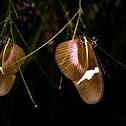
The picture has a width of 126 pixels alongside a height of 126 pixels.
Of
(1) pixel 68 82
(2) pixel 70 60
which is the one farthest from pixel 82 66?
(1) pixel 68 82

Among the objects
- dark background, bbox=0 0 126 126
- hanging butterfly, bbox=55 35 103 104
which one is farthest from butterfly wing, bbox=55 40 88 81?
dark background, bbox=0 0 126 126

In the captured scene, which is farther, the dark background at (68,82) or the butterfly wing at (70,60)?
the dark background at (68,82)

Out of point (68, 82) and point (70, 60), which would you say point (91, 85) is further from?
point (68, 82)

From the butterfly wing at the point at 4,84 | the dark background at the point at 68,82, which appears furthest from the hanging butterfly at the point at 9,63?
the dark background at the point at 68,82

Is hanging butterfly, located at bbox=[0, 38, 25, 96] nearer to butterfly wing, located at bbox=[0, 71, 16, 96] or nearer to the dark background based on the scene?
butterfly wing, located at bbox=[0, 71, 16, 96]

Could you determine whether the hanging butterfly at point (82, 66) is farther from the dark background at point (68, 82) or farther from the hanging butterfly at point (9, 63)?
the dark background at point (68, 82)

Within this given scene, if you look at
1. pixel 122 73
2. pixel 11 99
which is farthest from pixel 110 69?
pixel 11 99
